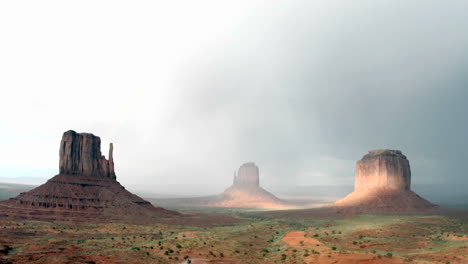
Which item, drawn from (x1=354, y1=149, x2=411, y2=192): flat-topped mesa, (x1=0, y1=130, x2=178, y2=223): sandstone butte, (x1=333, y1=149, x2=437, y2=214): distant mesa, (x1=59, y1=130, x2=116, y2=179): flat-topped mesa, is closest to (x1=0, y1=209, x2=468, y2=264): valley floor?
(x1=0, y1=130, x2=178, y2=223): sandstone butte

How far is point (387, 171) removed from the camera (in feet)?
429

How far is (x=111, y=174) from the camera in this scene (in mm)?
106750

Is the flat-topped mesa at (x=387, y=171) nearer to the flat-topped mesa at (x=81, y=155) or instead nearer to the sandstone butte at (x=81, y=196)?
the sandstone butte at (x=81, y=196)

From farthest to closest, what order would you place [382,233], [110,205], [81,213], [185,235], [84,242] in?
1. [110,205]
2. [81,213]
3. [382,233]
4. [185,235]
5. [84,242]

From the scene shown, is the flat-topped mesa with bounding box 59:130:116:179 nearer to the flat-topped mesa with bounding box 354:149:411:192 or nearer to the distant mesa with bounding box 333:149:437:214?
the distant mesa with bounding box 333:149:437:214

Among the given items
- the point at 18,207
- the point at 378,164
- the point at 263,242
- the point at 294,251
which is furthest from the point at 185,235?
the point at 378,164

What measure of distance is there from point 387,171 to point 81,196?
10256 centimetres

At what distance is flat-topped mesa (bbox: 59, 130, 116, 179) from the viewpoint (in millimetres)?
99188

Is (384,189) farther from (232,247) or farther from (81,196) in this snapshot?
(81,196)

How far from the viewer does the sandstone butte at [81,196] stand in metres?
86.5

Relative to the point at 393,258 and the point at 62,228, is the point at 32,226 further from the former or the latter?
the point at 393,258

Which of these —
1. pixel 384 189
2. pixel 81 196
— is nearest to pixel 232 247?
pixel 81 196

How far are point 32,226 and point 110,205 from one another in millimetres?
24376

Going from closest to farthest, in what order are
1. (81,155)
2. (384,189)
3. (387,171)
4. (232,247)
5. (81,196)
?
1. (232,247)
2. (81,196)
3. (81,155)
4. (387,171)
5. (384,189)
